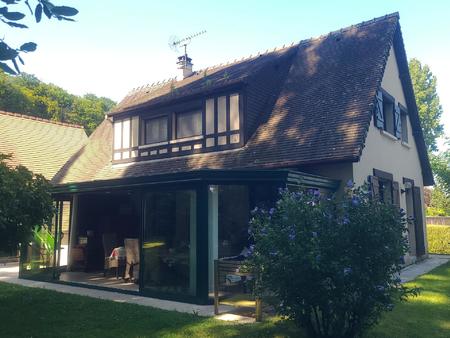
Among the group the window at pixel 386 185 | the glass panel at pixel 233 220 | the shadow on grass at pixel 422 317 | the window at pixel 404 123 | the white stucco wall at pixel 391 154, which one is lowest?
the shadow on grass at pixel 422 317

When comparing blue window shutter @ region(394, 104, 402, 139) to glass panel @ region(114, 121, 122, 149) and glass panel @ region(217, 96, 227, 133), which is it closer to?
glass panel @ region(217, 96, 227, 133)

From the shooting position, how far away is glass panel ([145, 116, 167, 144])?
568 inches

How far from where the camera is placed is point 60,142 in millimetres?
23188

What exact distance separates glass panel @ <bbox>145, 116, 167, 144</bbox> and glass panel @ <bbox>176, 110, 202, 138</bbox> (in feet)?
2.08

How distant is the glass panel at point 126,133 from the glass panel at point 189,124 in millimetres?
2350

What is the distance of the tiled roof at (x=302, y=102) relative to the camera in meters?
10.7

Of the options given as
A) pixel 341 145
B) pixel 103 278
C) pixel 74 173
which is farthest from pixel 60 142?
pixel 341 145

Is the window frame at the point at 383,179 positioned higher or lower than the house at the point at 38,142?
lower

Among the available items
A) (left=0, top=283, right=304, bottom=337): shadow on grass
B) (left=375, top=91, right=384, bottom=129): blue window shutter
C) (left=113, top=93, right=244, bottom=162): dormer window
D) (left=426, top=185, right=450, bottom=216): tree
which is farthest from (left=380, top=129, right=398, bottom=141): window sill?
(left=426, top=185, right=450, bottom=216): tree

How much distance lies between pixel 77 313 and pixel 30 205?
2.31 m

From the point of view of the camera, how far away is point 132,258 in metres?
10.7

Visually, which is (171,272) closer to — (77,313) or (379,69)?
(77,313)

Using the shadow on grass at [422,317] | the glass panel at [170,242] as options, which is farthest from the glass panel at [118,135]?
the shadow on grass at [422,317]

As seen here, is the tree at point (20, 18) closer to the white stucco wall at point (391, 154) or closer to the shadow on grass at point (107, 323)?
the shadow on grass at point (107, 323)
